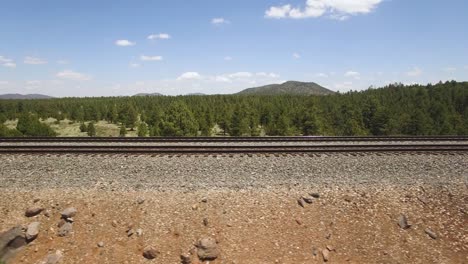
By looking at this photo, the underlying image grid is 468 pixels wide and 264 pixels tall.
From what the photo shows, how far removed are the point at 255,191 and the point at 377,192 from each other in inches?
190

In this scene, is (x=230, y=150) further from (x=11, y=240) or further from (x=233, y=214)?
(x=11, y=240)

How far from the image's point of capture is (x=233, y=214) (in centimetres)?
1098

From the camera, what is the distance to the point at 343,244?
1027cm

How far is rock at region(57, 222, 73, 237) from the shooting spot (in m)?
10.4

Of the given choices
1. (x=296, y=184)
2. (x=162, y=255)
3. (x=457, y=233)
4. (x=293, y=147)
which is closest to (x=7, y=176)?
(x=162, y=255)

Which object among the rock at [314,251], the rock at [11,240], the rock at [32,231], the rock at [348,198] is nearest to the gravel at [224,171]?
the rock at [348,198]

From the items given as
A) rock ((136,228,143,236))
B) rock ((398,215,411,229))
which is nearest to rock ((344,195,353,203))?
rock ((398,215,411,229))

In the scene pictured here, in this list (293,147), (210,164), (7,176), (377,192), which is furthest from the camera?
(293,147)

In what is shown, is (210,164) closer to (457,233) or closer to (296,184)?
(296,184)

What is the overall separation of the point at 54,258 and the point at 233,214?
19.3 ft

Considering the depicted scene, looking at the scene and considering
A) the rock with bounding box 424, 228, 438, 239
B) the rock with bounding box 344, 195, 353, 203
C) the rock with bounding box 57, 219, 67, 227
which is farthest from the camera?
the rock with bounding box 344, 195, 353, 203

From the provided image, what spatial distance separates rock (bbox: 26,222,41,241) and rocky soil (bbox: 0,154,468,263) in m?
0.03

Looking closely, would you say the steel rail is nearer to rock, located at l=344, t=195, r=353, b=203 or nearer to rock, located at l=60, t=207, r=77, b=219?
rock, located at l=344, t=195, r=353, b=203

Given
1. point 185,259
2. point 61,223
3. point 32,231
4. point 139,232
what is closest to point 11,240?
point 32,231
